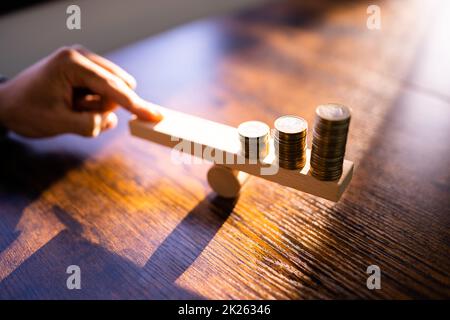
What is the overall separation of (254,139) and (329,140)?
14 cm

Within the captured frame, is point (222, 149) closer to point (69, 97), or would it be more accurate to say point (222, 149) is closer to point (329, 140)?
point (329, 140)

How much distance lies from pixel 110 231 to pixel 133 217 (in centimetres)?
5

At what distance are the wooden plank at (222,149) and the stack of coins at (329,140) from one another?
0.02m

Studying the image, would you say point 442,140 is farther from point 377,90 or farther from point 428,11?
point 428,11

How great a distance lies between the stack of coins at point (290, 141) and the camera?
0.64 m

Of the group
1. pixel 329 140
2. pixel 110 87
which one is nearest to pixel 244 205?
pixel 329 140

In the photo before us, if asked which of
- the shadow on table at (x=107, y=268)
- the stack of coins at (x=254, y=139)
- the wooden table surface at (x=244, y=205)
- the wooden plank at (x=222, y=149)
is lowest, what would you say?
the shadow on table at (x=107, y=268)

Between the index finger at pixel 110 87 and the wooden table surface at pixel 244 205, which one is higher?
the index finger at pixel 110 87

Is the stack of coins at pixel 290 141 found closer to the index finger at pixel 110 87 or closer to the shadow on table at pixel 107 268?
the shadow on table at pixel 107 268

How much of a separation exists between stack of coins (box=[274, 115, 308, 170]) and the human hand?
1.00 feet

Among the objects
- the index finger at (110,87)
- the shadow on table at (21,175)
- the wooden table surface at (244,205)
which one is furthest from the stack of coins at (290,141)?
the shadow on table at (21,175)

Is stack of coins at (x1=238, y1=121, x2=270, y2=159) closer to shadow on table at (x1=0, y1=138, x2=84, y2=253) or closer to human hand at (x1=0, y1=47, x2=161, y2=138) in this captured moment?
human hand at (x1=0, y1=47, x2=161, y2=138)
